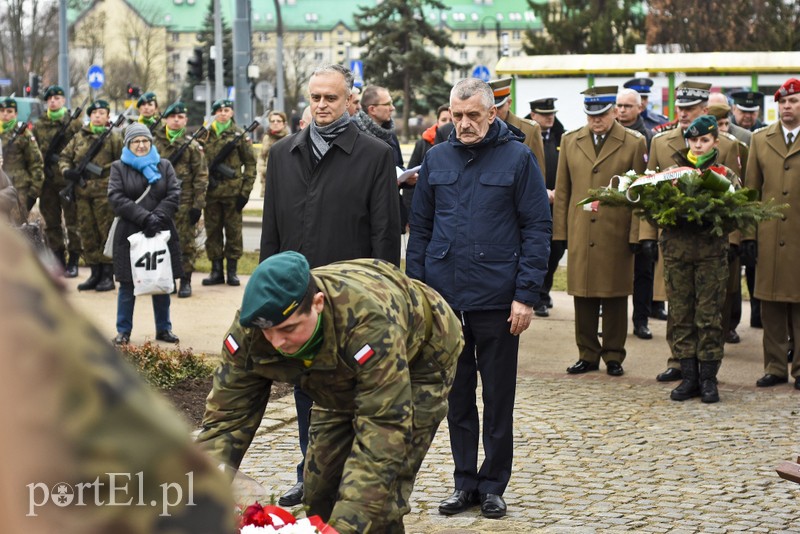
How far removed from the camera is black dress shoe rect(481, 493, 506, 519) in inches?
232

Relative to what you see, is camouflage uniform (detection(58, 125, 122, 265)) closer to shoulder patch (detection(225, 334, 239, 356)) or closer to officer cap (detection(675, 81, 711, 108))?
officer cap (detection(675, 81, 711, 108))

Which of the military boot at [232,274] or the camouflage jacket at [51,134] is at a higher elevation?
the camouflage jacket at [51,134]

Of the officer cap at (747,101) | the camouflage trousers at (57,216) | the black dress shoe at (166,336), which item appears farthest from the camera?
the camouflage trousers at (57,216)

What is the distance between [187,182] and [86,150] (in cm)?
114

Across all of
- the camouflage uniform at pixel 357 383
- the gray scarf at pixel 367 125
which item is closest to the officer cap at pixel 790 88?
the gray scarf at pixel 367 125

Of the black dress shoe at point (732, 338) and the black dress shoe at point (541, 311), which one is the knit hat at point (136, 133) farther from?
the black dress shoe at point (732, 338)

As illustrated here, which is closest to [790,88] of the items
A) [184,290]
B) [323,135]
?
[323,135]

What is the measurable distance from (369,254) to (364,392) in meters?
2.15

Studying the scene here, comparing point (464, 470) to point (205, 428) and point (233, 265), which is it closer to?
point (205, 428)

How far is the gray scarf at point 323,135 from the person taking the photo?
5918mm

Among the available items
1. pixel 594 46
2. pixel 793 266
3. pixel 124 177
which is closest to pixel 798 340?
pixel 793 266

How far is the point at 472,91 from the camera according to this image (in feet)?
19.3

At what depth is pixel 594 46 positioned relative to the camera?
170 ft

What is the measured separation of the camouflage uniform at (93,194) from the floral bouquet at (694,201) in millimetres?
6650
